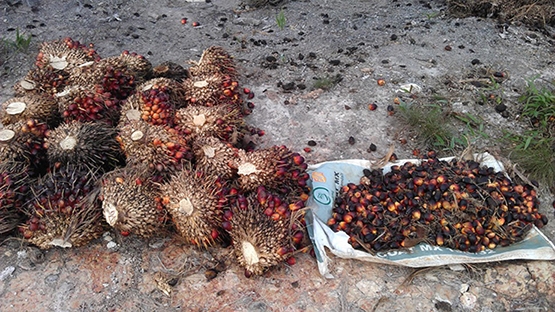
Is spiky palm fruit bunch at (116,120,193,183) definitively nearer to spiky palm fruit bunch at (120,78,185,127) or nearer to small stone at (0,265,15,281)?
spiky palm fruit bunch at (120,78,185,127)

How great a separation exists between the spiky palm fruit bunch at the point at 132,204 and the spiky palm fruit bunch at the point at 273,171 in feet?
1.80

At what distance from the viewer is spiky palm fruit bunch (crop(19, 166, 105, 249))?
8.93ft

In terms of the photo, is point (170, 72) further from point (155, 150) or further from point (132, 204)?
point (132, 204)

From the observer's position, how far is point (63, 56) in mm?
3828

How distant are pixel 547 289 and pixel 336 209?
1331 millimetres

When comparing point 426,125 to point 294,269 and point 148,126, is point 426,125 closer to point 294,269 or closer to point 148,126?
point 294,269

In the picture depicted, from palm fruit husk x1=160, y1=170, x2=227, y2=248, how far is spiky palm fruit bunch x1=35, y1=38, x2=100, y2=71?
1.67m

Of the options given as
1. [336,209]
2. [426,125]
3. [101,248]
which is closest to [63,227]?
[101,248]

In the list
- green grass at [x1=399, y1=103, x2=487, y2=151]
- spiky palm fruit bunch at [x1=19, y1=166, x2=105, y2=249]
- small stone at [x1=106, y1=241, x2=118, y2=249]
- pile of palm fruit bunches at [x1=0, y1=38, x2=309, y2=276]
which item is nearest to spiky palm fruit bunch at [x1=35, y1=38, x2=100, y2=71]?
pile of palm fruit bunches at [x1=0, y1=38, x2=309, y2=276]

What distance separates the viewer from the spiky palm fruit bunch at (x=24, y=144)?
3.07 meters

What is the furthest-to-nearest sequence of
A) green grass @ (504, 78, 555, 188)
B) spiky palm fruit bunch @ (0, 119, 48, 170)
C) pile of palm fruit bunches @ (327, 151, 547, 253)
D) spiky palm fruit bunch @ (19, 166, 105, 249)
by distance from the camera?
green grass @ (504, 78, 555, 188) < spiky palm fruit bunch @ (0, 119, 48, 170) < pile of palm fruit bunches @ (327, 151, 547, 253) < spiky palm fruit bunch @ (19, 166, 105, 249)

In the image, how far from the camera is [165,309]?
2605mm

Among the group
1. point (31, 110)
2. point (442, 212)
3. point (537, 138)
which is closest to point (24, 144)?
point (31, 110)

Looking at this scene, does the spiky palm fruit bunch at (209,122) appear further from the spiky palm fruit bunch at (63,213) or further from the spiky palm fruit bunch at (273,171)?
the spiky palm fruit bunch at (63,213)
